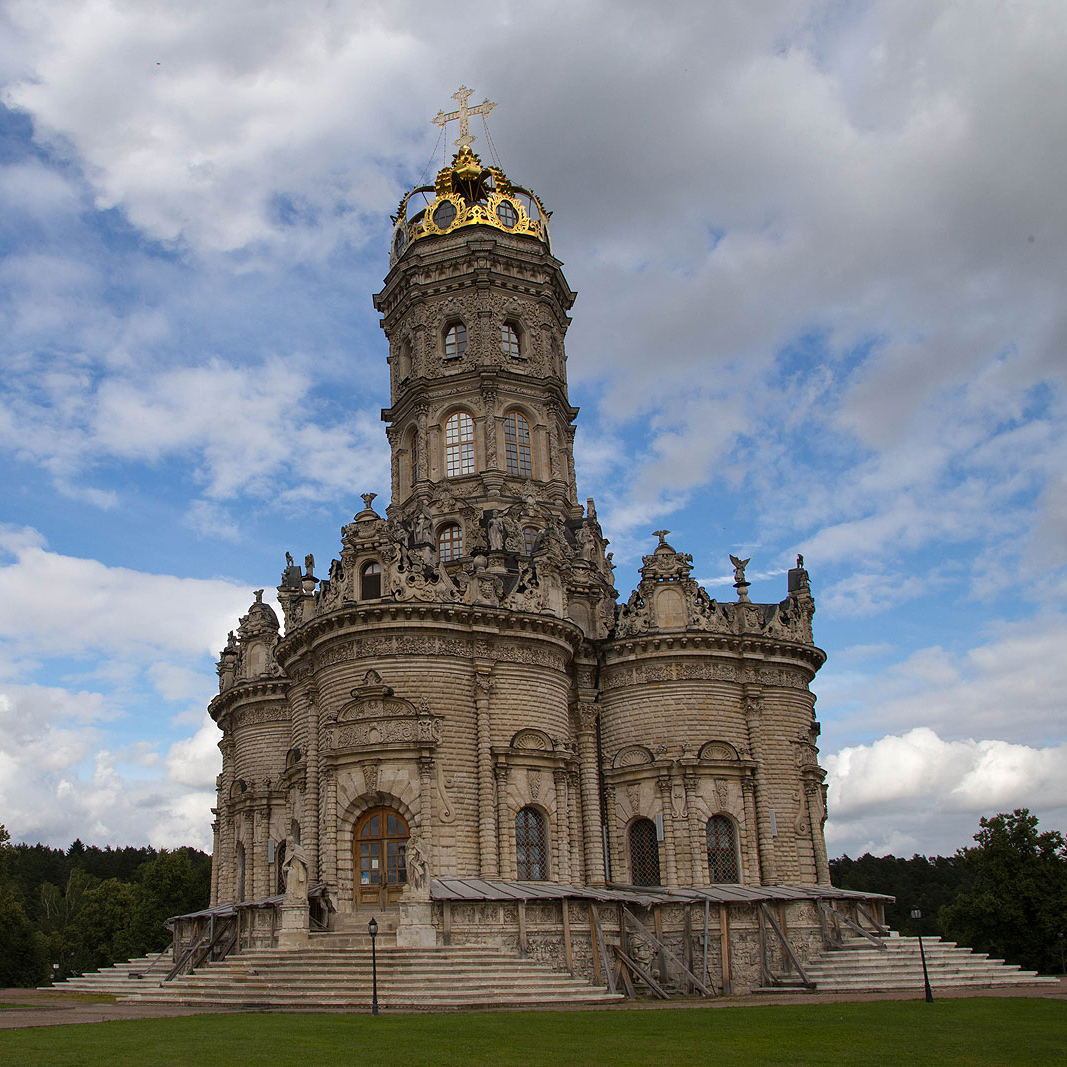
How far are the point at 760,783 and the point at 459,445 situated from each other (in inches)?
717

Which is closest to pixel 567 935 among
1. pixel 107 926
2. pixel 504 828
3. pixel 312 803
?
pixel 504 828

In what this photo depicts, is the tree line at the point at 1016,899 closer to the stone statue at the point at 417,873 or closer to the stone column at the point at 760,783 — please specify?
the stone column at the point at 760,783

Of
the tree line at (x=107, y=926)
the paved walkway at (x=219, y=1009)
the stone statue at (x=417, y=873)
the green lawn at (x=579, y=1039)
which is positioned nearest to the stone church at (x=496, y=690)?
the stone statue at (x=417, y=873)

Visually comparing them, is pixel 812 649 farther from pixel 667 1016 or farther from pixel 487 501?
pixel 667 1016

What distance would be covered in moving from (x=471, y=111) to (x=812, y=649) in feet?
95.1

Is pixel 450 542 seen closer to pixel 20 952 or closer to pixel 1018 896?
pixel 1018 896

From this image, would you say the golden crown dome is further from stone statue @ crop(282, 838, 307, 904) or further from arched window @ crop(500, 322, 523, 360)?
stone statue @ crop(282, 838, 307, 904)

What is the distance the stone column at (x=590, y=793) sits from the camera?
3966 centimetres

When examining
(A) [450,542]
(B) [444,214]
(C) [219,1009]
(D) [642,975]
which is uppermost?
(B) [444,214]

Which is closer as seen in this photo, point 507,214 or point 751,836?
point 751,836

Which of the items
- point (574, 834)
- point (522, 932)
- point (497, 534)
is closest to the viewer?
point (522, 932)

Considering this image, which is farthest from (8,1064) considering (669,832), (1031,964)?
(1031,964)

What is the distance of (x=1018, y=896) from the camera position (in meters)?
54.1

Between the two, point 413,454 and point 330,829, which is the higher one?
point 413,454
